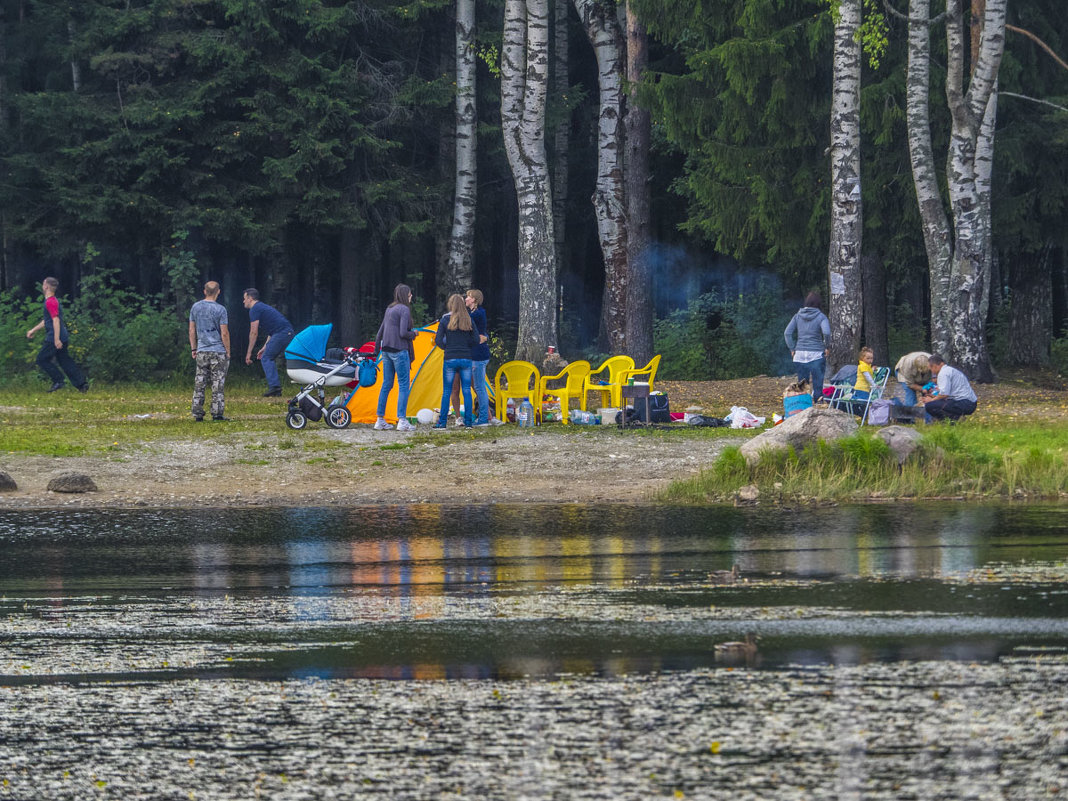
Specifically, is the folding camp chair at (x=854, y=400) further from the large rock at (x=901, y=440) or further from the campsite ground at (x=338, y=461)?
the large rock at (x=901, y=440)

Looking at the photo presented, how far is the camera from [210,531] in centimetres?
1301

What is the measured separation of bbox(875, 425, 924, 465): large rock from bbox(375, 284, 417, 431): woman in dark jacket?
6881 mm

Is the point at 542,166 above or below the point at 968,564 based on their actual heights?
above

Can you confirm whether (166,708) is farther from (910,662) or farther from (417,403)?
(417,403)

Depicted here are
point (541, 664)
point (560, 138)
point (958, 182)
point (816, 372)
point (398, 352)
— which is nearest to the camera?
point (541, 664)

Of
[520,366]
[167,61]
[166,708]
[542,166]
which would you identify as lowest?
[166,708]

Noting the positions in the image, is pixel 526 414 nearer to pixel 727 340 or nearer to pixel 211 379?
pixel 211 379

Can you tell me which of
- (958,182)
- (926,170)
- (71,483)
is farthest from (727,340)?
(71,483)

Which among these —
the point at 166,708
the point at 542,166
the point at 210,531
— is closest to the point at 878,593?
the point at 166,708

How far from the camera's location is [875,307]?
3262 cm

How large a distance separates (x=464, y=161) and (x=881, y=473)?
22.6m

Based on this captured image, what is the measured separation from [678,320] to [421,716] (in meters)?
32.0

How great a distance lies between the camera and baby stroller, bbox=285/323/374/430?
20.7 m

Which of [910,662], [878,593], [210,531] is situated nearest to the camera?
[910,662]
